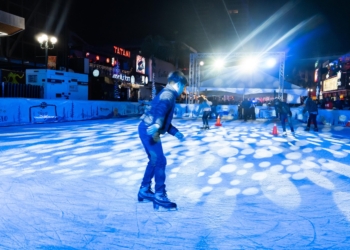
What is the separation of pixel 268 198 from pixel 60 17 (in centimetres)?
3366

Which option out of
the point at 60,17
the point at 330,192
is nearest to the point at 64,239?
the point at 330,192

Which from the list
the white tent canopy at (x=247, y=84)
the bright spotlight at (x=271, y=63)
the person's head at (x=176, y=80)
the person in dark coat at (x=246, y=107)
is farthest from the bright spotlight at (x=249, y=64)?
the person's head at (x=176, y=80)

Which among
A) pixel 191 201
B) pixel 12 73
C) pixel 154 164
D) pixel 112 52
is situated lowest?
pixel 191 201

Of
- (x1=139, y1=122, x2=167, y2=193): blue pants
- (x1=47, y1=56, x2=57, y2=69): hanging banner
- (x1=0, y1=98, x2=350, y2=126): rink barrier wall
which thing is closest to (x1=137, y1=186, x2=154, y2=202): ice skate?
(x1=139, y1=122, x2=167, y2=193): blue pants

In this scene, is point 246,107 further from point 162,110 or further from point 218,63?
point 162,110

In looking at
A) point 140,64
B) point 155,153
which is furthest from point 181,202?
point 140,64

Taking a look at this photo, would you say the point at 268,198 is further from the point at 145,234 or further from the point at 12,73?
the point at 12,73

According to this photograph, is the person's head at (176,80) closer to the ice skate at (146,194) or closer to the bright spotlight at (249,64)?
the ice skate at (146,194)

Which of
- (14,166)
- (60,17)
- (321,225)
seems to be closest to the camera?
(321,225)

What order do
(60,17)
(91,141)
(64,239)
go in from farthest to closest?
(60,17), (91,141), (64,239)

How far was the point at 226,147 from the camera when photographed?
9.43 metres

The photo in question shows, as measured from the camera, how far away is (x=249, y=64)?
82.3 feet

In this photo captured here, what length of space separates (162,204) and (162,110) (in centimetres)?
113

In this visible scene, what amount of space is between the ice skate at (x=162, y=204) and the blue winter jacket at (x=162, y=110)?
2.61 feet
